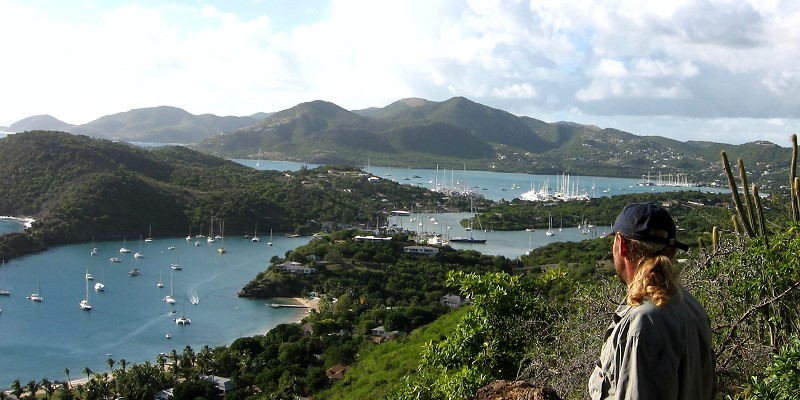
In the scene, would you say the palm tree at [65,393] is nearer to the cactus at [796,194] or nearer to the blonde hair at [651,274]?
the cactus at [796,194]

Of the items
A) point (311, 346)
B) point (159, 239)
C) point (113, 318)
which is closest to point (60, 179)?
point (159, 239)

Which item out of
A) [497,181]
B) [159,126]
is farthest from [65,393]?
[159,126]

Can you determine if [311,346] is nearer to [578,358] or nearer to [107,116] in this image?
[578,358]

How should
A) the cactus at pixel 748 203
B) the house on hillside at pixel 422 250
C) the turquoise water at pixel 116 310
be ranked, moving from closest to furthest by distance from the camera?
the cactus at pixel 748 203, the turquoise water at pixel 116 310, the house on hillside at pixel 422 250

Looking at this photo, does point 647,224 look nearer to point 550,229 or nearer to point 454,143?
point 550,229

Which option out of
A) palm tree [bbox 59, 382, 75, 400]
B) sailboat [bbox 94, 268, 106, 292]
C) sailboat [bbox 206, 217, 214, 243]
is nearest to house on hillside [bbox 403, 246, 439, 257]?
sailboat [bbox 94, 268, 106, 292]

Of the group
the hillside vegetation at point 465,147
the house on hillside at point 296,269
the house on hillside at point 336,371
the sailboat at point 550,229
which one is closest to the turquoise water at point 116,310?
the house on hillside at point 296,269
